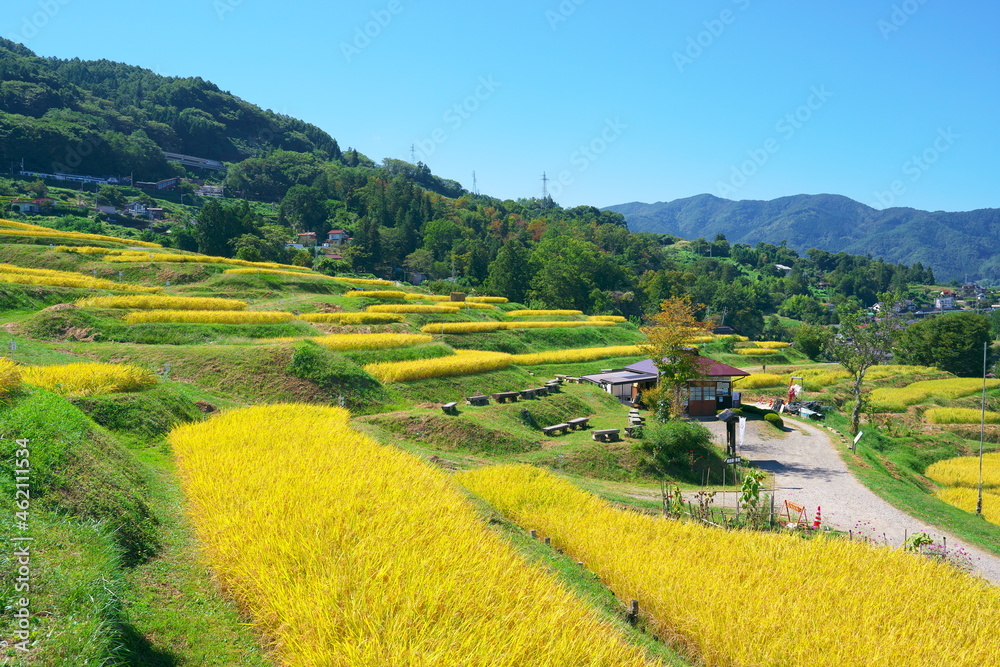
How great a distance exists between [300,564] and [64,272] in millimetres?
39523

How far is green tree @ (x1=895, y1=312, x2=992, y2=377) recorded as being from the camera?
58500 mm

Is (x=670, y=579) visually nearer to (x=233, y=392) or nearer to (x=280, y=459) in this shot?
(x=280, y=459)

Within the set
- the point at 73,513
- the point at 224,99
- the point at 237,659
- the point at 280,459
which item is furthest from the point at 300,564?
the point at 224,99

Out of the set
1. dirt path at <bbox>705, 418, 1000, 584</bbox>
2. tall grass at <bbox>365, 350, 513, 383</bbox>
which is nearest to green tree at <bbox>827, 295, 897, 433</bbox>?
dirt path at <bbox>705, 418, 1000, 584</bbox>

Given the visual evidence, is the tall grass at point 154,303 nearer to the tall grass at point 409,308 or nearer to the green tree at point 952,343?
the tall grass at point 409,308

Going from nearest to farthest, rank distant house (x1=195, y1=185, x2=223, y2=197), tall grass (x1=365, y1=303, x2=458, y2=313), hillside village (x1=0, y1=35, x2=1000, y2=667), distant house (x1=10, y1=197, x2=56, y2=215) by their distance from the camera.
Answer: hillside village (x1=0, y1=35, x2=1000, y2=667) → tall grass (x1=365, y1=303, x2=458, y2=313) → distant house (x1=10, y1=197, x2=56, y2=215) → distant house (x1=195, y1=185, x2=223, y2=197)

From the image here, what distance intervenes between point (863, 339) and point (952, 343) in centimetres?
3997

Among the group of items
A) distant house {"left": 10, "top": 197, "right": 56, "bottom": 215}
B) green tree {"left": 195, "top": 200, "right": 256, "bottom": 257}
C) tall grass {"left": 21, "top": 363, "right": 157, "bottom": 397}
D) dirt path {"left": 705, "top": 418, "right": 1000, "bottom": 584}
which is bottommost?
dirt path {"left": 705, "top": 418, "right": 1000, "bottom": 584}

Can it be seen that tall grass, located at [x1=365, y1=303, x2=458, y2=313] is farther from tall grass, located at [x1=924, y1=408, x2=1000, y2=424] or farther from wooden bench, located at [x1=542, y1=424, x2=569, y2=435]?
tall grass, located at [x1=924, y1=408, x2=1000, y2=424]

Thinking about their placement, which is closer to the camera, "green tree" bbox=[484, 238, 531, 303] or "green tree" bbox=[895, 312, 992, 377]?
"green tree" bbox=[895, 312, 992, 377]

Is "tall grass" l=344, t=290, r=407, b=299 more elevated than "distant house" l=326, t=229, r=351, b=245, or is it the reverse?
Answer: "distant house" l=326, t=229, r=351, b=245

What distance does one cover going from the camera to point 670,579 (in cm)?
844

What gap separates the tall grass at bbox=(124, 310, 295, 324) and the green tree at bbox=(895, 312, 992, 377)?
61.4m

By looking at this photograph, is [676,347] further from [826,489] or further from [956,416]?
[956,416]
